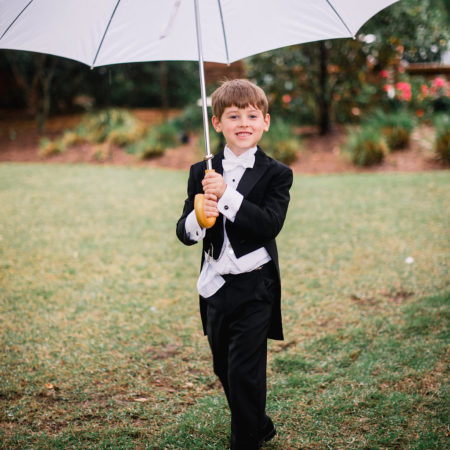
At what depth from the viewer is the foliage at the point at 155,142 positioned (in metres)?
11.1

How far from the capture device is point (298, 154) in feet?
33.1

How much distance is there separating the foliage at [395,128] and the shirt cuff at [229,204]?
8.19 m

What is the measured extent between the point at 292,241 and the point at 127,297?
2.19 m

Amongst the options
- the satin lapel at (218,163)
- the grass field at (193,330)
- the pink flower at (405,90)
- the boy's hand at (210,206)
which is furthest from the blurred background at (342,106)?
the boy's hand at (210,206)

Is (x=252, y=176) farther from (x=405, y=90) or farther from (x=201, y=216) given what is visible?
(x=405, y=90)

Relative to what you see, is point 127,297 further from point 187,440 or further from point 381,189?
point 381,189

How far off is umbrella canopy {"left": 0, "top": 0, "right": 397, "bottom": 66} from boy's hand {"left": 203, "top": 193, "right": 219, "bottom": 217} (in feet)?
3.28

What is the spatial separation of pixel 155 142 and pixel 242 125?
9239 millimetres

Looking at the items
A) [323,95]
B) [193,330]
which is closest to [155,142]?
[323,95]

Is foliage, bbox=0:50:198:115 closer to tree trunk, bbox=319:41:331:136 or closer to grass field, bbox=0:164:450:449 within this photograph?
tree trunk, bbox=319:41:331:136

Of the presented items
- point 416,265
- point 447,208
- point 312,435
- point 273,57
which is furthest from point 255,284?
point 273,57

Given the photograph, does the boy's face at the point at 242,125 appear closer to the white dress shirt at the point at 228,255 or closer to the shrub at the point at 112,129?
the white dress shirt at the point at 228,255

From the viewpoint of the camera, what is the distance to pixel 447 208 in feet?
21.9

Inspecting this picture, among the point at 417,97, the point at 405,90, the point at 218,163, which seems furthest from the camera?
the point at 417,97
